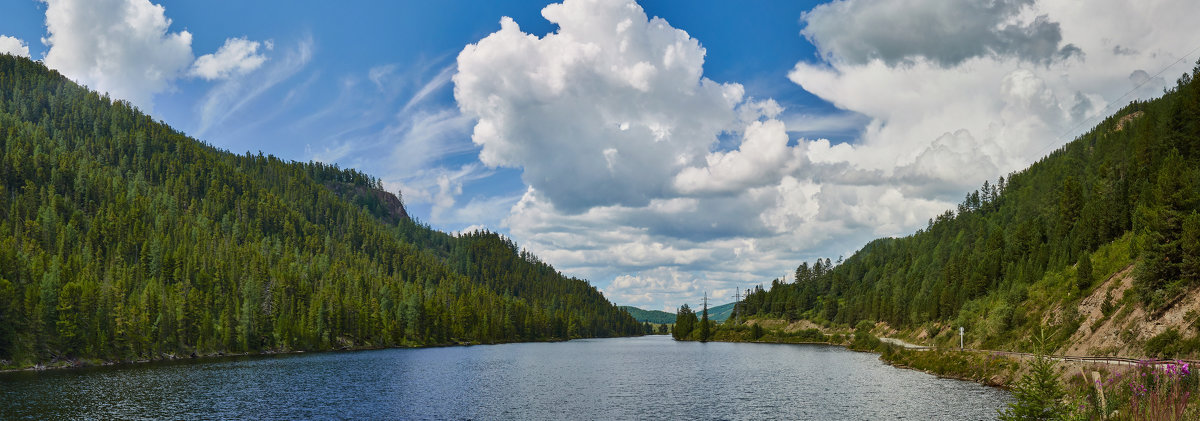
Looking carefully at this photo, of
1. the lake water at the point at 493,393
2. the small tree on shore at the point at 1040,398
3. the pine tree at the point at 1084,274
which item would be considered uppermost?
the pine tree at the point at 1084,274

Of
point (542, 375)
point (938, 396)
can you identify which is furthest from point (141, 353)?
point (938, 396)

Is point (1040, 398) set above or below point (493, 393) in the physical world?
above

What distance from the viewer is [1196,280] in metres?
70.4

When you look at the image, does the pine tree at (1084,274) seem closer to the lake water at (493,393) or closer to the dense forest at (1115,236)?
the dense forest at (1115,236)

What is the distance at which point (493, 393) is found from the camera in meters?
87.8

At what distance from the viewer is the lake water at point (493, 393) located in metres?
67.9

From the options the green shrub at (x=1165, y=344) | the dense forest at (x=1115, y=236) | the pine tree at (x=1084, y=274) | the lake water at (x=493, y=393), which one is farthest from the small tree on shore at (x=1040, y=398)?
the pine tree at (x=1084, y=274)

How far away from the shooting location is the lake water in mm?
67875

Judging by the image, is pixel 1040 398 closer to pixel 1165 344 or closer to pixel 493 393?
pixel 1165 344

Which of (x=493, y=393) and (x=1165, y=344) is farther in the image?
(x=493, y=393)

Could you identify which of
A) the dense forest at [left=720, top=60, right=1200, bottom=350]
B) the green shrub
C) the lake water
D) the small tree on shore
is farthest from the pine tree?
the small tree on shore

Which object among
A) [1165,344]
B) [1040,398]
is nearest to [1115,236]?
[1165,344]

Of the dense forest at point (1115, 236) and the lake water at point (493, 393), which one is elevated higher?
the dense forest at point (1115, 236)

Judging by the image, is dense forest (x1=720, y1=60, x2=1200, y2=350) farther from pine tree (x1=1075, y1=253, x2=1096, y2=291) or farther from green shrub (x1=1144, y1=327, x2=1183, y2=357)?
green shrub (x1=1144, y1=327, x2=1183, y2=357)
